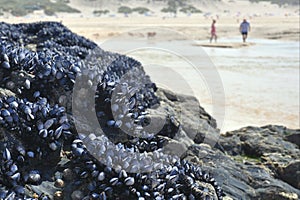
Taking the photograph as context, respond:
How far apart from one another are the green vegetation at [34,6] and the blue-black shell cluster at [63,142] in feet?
151

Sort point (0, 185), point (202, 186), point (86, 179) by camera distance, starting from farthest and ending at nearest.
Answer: point (202, 186) < point (86, 179) < point (0, 185)

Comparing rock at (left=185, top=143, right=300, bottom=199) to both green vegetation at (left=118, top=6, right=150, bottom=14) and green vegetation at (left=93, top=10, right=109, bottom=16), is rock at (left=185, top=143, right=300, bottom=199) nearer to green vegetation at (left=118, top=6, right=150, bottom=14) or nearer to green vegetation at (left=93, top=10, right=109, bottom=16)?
green vegetation at (left=93, top=10, right=109, bottom=16)

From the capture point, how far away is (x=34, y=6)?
54.8 meters

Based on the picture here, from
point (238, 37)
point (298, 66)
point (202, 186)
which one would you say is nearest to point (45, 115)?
point (202, 186)

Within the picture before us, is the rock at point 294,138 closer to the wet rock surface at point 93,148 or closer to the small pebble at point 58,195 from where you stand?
the wet rock surface at point 93,148

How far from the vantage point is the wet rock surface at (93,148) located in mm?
2605

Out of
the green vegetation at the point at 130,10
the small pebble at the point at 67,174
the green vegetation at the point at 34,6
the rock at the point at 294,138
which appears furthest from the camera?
the green vegetation at the point at 130,10

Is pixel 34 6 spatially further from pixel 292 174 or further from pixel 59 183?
pixel 59 183

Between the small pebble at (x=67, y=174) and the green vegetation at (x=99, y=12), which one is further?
the green vegetation at (x=99, y=12)

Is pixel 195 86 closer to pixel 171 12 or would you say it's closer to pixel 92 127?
pixel 92 127

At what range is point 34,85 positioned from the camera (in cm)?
313

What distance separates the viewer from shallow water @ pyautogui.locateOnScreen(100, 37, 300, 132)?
33.7 feet

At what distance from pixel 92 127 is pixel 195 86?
34.6 feet

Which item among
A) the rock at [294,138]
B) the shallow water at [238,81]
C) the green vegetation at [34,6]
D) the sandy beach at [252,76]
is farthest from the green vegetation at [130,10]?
the rock at [294,138]
